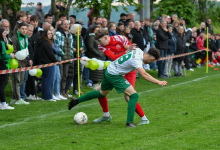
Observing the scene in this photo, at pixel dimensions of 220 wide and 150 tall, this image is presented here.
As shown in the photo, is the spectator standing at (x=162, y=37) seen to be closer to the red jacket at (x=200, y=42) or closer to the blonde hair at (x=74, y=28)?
the blonde hair at (x=74, y=28)

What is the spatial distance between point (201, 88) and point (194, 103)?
11.4 ft

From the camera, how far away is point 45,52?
11.7 meters

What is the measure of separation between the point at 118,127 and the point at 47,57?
5012 mm

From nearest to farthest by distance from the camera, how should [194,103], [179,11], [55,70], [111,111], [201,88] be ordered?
[111,111] → [194,103] → [55,70] → [201,88] → [179,11]

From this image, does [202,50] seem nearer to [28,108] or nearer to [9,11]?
[9,11]

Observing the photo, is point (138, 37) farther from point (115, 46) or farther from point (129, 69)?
point (129, 69)

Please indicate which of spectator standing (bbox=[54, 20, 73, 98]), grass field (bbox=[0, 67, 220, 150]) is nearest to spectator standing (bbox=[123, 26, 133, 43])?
spectator standing (bbox=[54, 20, 73, 98])

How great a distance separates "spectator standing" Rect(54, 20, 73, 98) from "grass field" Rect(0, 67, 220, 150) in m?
1.35

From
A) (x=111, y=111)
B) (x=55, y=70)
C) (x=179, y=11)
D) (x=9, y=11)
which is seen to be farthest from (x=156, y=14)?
(x=111, y=111)

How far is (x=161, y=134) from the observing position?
6.68m

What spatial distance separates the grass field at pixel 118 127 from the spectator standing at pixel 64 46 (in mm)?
1346

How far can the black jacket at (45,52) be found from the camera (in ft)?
38.3

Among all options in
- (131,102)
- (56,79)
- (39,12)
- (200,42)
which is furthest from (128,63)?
(200,42)

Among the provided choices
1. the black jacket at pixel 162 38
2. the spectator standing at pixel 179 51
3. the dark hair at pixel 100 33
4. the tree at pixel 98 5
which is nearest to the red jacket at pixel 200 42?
the spectator standing at pixel 179 51
